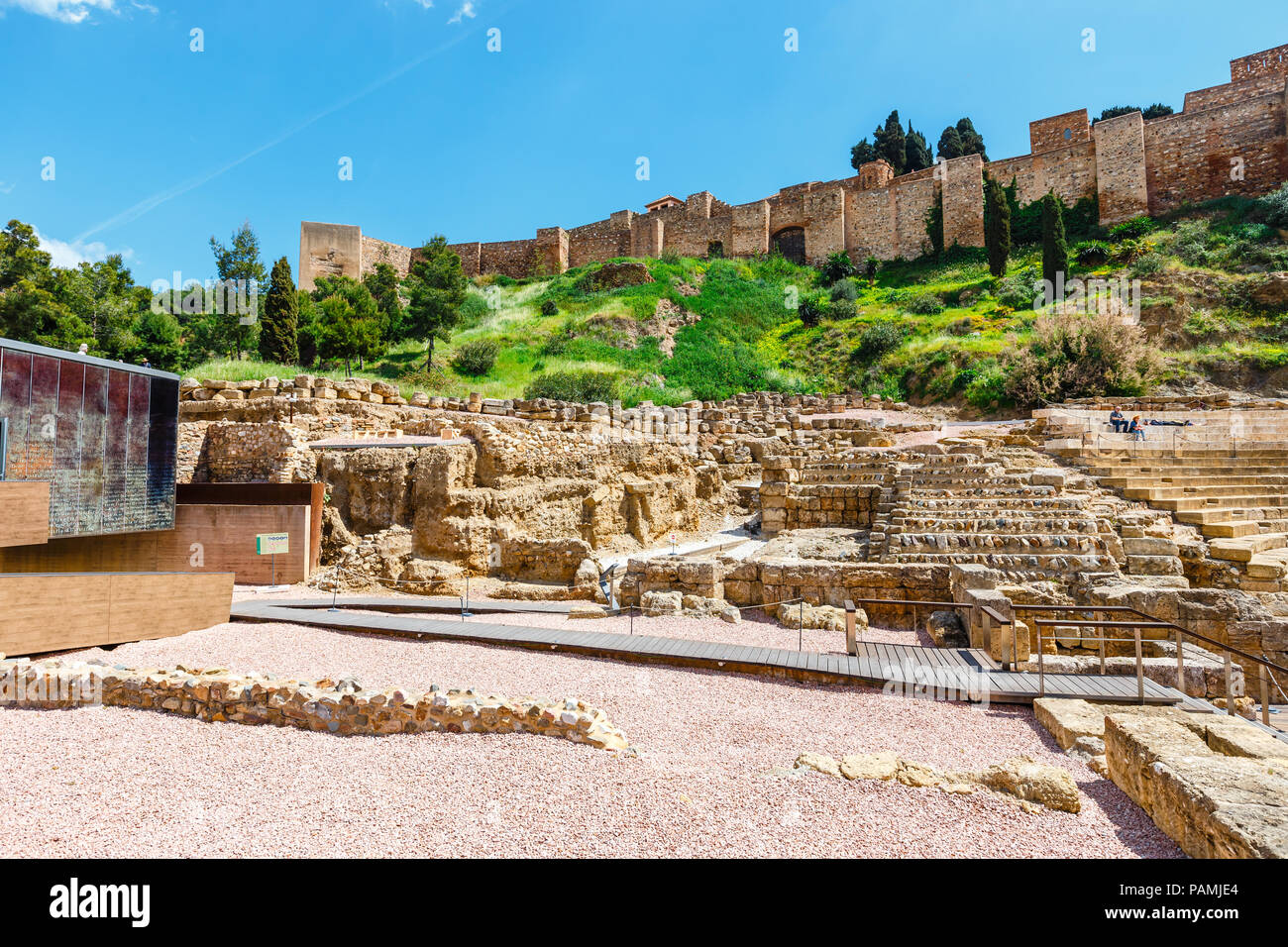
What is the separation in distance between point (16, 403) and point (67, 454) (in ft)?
3.42

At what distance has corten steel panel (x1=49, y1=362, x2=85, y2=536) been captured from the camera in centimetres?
999

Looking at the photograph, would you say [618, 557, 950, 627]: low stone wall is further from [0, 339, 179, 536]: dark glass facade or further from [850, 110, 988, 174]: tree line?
[850, 110, 988, 174]: tree line

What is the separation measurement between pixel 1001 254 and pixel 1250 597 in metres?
31.0

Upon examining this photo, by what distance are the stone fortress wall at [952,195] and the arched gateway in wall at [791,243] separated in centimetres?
33

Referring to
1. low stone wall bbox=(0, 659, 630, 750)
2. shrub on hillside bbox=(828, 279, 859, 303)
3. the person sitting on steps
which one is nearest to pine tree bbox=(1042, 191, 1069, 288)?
shrub on hillside bbox=(828, 279, 859, 303)

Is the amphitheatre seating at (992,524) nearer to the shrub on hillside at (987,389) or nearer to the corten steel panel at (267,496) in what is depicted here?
the corten steel panel at (267,496)

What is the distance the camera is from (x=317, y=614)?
9.04 m

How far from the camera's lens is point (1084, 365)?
72.2ft

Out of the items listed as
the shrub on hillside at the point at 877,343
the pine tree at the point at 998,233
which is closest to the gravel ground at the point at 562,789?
the shrub on hillside at the point at 877,343

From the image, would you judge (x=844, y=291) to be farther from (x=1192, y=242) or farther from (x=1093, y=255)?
(x=1192, y=242)

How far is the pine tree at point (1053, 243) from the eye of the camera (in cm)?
2861

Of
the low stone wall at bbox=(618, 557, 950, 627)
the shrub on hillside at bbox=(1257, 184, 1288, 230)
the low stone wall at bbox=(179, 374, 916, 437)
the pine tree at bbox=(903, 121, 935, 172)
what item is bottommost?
the low stone wall at bbox=(618, 557, 950, 627)

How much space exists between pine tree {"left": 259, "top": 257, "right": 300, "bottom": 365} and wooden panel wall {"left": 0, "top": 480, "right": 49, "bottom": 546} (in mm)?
→ 17063
